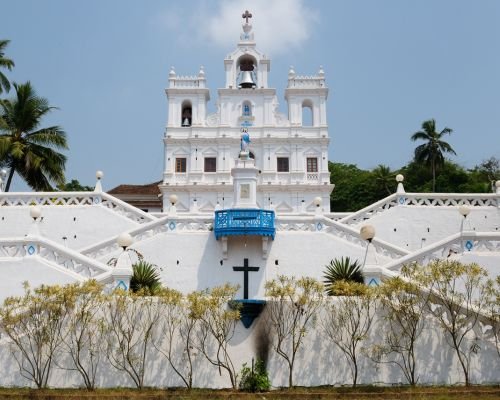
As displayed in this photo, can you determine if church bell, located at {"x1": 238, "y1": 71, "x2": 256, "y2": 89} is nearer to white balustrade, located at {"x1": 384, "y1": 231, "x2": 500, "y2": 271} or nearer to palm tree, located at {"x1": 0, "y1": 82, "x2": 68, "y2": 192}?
palm tree, located at {"x1": 0, "y1": 82, "x2": 68, "y2": 192}

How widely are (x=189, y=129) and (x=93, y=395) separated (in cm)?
3243

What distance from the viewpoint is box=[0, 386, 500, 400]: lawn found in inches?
505

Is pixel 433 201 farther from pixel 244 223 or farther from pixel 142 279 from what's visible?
pixel 142 279

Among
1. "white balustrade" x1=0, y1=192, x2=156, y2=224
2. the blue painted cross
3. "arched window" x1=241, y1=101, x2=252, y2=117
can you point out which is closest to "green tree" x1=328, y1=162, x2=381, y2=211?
"arched window" x1=241, y1=101, x2=252, y2=117

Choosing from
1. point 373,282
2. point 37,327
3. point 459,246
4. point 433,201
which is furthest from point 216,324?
point 433,201

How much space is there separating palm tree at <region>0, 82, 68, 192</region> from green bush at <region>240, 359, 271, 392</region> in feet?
69.6

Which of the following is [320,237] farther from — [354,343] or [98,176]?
[98,176]

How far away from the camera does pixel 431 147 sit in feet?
165

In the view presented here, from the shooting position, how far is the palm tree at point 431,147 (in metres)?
50.1

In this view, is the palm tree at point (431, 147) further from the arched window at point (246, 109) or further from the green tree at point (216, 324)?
the green tree at point (216, 324)

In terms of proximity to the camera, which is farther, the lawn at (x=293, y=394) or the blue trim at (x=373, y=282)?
the blue trim at (x=373, y=282)

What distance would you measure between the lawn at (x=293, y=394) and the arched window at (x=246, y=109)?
107ft

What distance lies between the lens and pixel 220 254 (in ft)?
71.6

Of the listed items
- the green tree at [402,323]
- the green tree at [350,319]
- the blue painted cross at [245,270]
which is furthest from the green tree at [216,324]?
the blue painted cross at [245,270]
